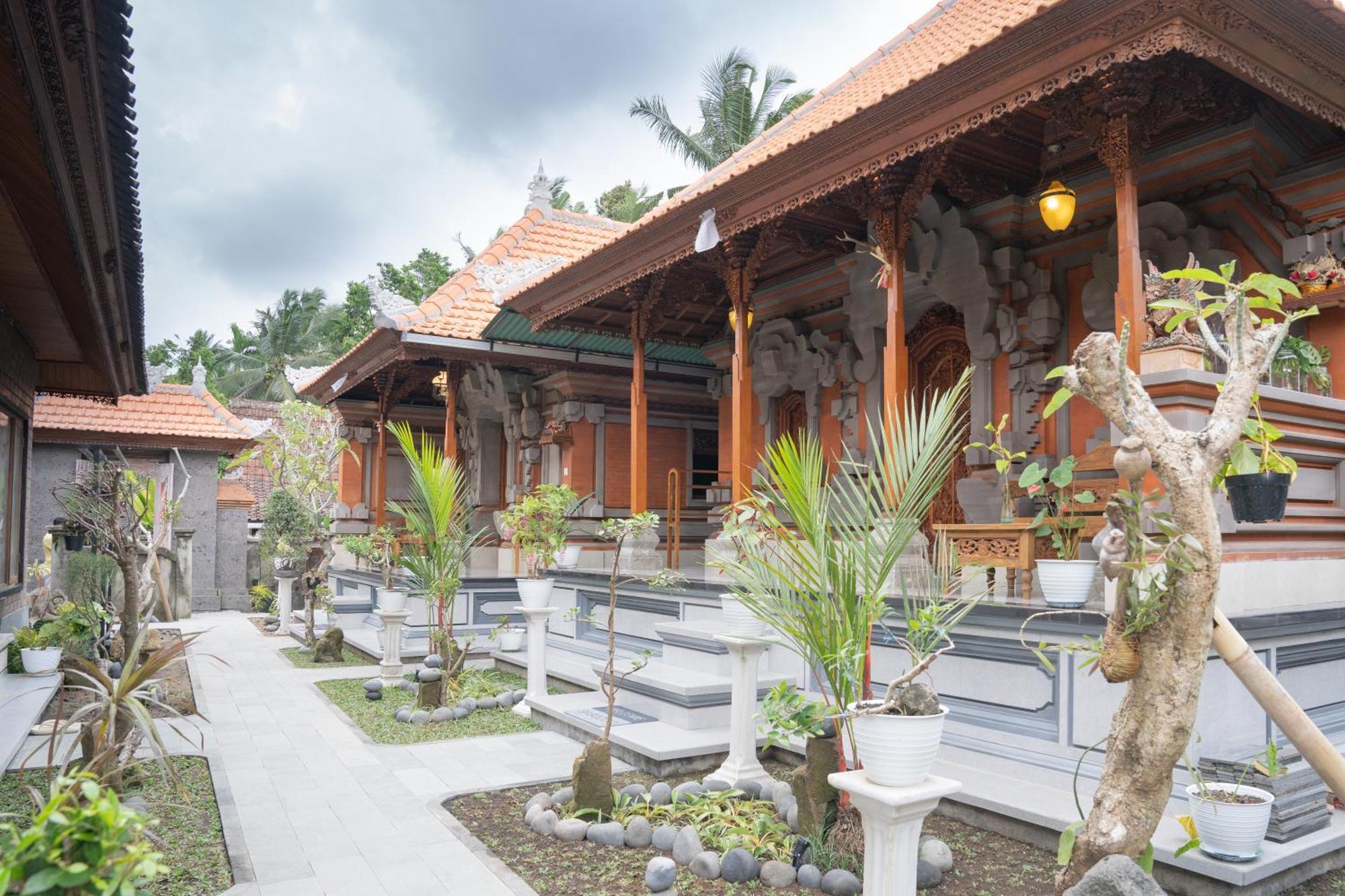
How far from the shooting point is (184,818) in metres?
4.64

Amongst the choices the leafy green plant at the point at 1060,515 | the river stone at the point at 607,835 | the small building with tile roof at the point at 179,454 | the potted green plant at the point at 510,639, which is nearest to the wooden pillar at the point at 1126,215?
the leafy green plant at the point at 1060,515

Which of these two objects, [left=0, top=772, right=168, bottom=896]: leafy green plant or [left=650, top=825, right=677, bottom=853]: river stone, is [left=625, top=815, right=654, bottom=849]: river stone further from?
[left=0, top=772, right=168, bottom=896]: leafy green plant

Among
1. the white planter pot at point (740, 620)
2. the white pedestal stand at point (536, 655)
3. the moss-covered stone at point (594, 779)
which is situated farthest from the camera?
the white pedestal stand at point (536, 655)

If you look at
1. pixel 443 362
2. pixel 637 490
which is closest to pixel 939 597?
pixel 637 490

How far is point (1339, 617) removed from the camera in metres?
4.65

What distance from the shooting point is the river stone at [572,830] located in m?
4.30

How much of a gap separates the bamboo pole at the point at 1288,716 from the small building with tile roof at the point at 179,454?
534 inches

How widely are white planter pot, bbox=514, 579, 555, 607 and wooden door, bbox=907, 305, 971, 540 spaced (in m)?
3.39

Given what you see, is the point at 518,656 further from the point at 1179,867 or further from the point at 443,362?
the point at 1179,867

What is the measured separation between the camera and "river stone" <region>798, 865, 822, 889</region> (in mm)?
3678

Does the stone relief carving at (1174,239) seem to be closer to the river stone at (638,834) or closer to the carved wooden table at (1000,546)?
the carved wooden table at (1000,546)

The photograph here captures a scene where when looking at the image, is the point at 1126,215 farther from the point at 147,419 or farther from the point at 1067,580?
the point at 147,419

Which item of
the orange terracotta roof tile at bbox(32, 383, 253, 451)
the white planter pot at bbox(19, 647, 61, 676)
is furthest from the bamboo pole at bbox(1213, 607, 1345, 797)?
the orange terracotta roof tile at bbox(32, 383, 253, 451)

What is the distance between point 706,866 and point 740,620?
4.88ft
